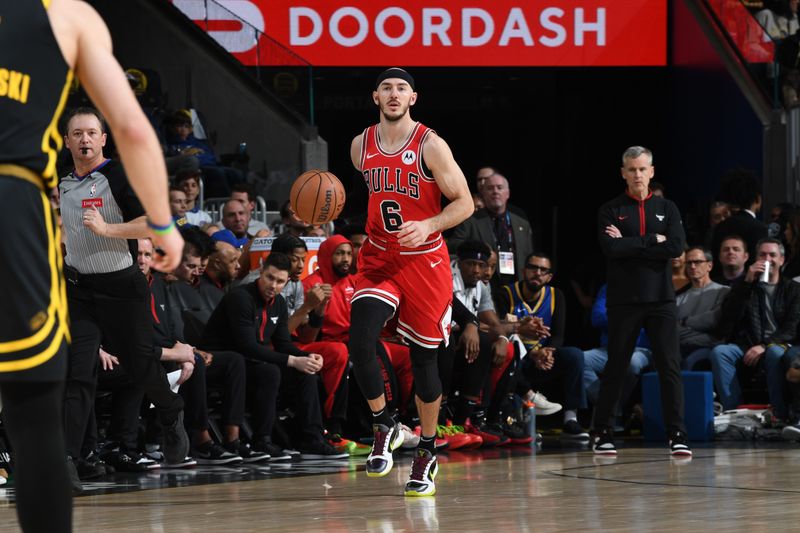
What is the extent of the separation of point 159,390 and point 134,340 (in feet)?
1.76

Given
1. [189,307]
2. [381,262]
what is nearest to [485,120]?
[189,307]

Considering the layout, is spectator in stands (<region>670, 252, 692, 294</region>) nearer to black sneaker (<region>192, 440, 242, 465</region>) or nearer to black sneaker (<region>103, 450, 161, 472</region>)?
black sneaker (<region>192, 440, 242, 465</region>)

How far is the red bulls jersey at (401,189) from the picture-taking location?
6016 mm

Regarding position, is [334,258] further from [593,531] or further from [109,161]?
[593,531]

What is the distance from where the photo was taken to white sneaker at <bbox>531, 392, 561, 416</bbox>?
9922mm

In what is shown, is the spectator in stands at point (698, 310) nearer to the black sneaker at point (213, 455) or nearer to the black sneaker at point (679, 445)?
the black sneaker at point (679, 445)

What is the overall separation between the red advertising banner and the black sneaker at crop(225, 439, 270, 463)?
7235mm

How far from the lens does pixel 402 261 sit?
6.07 meters

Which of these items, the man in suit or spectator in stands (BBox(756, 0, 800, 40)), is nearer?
the man in suit

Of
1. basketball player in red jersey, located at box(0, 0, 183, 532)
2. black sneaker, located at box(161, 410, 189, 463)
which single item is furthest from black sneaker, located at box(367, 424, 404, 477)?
basketball player in red jersey, located at box(0, 0, 183, 532)

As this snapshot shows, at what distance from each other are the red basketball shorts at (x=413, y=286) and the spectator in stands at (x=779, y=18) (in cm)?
905

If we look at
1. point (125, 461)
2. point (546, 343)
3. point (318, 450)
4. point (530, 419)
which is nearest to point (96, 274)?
point (125, 461)

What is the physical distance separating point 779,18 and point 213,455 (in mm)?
9237

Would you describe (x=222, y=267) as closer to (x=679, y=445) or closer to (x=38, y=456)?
(x=679, y=445)
